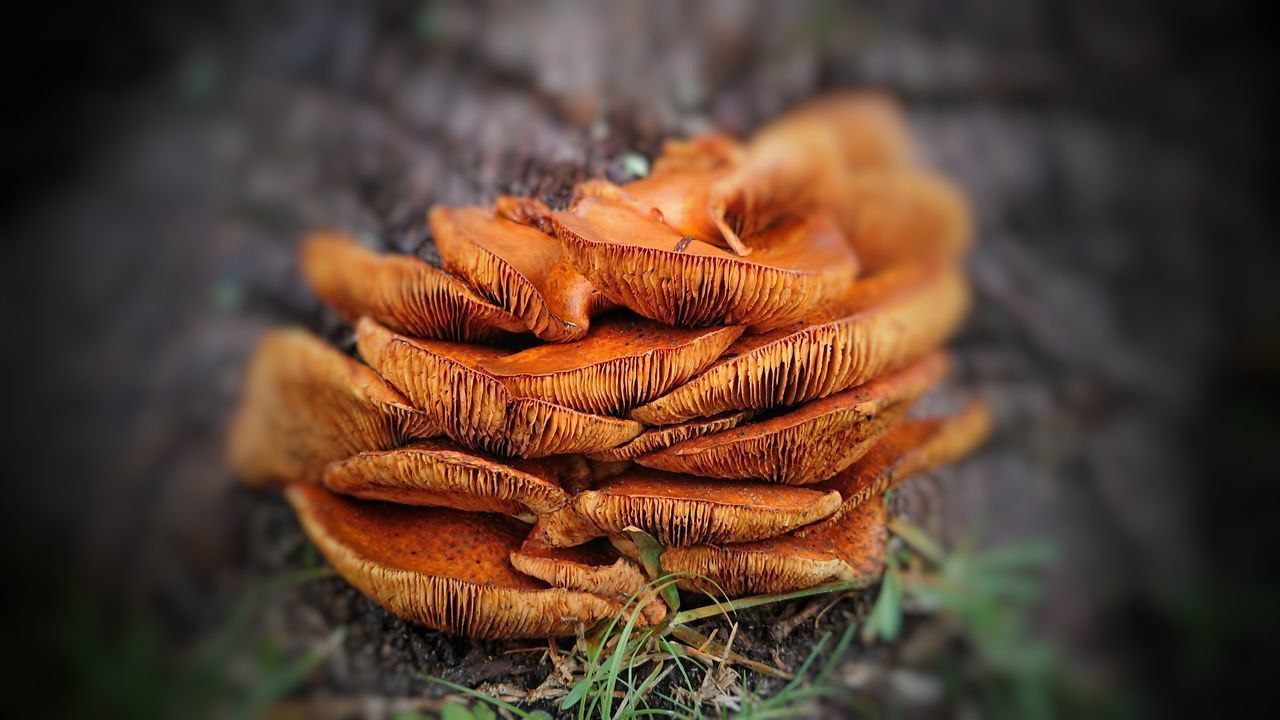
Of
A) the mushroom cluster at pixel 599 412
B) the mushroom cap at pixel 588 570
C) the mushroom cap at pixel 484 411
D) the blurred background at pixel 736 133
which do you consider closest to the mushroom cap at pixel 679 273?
the mushroom cluster at pixel 599 412

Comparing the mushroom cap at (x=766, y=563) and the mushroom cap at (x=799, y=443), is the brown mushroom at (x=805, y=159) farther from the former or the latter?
the mushroom cap at (x=766, y=563)

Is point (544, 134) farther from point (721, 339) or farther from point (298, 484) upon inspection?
point (298, 484)

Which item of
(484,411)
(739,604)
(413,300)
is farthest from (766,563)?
(413,300)

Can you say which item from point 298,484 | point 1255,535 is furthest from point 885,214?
point 1255,535

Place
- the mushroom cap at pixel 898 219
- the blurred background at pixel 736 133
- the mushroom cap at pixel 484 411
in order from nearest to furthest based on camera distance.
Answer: the mushroom cap at pixel 484 411, the mushroom cap at pixel 898 219, the blurred background at pixel 736 133

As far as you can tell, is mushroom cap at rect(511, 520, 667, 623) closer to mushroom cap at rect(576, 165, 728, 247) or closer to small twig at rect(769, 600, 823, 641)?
small twig at rect(769, 600, 823, 641)

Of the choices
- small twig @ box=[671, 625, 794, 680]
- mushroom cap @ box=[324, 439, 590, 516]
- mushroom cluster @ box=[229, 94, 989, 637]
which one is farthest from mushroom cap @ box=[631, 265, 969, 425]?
small twig @ box=[671, 625, 794, 680]

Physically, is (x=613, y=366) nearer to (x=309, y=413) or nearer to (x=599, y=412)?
(x=599, y=412)
